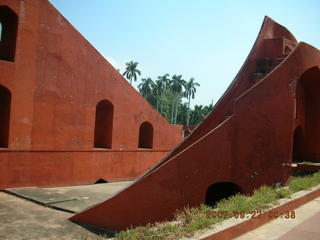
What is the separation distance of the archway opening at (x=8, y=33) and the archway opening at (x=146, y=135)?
682 cm

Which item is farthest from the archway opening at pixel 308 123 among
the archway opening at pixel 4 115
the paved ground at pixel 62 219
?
the archway opening at pixel 4 115

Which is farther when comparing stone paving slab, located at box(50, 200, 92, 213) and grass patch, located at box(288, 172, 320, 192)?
stone paving slab, located at box(50, 200, 92, 213)

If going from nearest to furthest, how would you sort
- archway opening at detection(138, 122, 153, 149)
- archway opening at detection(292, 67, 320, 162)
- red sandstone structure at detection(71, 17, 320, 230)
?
red sandstone structure at detection(71, 17, 320, 230), archway opening at detection(292, 67, 320, 162), archway opening at detection(138, 122, 153, 149)

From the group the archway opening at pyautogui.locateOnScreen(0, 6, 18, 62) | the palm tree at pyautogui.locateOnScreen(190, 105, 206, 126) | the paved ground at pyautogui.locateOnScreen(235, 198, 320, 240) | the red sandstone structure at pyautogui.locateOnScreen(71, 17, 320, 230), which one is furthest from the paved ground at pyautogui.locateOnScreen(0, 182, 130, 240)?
the palm tree at pyautogui.locateOnScreen(190, 105, 206, 126)

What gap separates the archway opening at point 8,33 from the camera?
30.4ft

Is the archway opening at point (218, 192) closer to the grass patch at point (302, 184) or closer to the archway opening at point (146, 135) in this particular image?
the grass patch at point (302, 184)

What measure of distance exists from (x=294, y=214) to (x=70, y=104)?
26.8 feet

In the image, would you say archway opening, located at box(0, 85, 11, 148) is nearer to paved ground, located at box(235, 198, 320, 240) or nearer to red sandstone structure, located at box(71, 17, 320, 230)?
red sandstone structure, located at box(71, 17, 320, 230)

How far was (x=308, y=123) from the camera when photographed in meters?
9.95

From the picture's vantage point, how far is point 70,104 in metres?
10.7

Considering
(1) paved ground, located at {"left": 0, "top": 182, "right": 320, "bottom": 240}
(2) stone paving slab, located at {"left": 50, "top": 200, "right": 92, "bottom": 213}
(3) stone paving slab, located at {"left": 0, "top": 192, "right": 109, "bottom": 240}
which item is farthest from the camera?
(2) stone paving slab, located at {"left": 50, "top": 200, "right": 92, "bottom": 213}

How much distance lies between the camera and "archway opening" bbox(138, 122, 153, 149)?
14.8 metres

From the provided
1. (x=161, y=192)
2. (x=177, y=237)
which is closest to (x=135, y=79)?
(x=161, y=192)

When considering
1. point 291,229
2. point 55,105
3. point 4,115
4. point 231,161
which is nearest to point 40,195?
point 4,115
